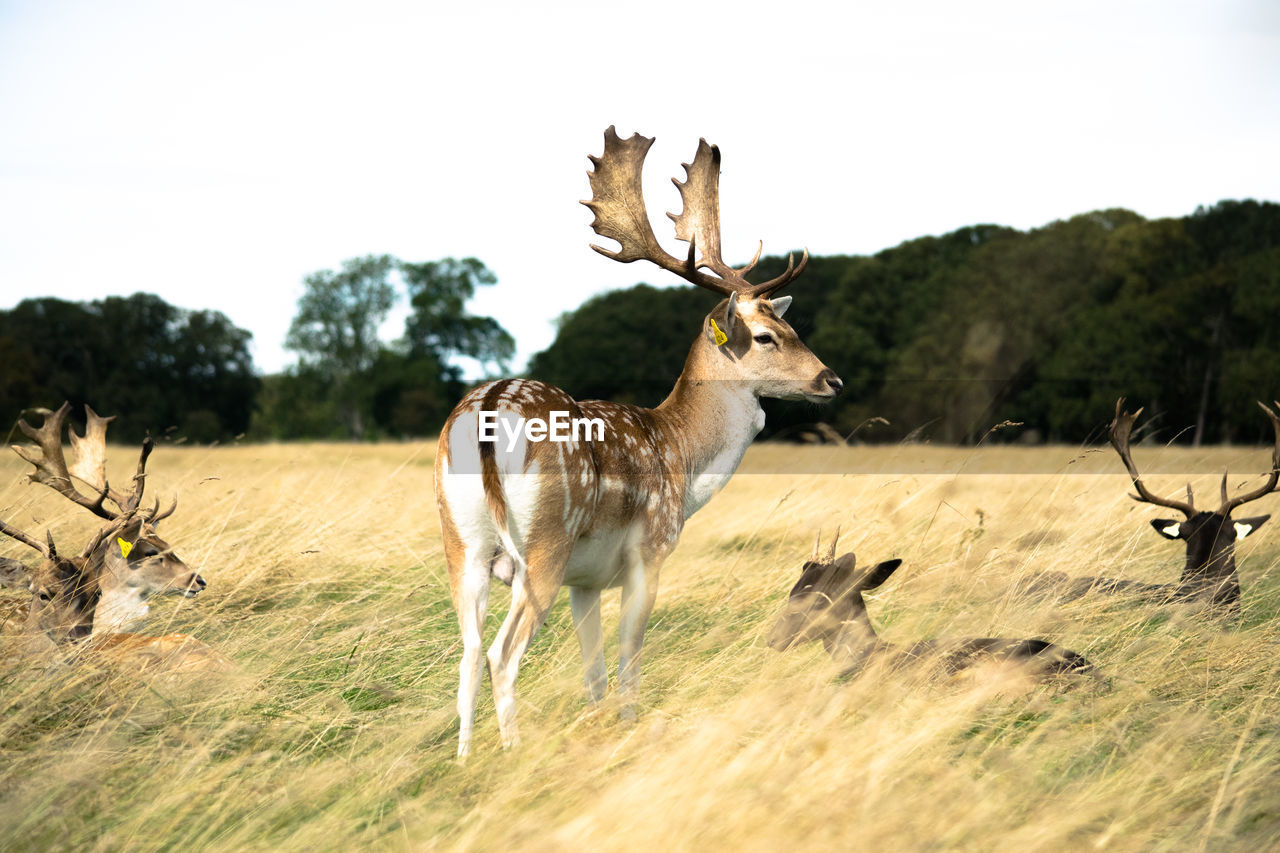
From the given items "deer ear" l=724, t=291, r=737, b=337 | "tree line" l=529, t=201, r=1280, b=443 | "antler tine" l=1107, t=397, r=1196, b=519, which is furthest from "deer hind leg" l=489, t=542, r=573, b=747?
"tree line" l=529, t=201, r=1280, b=443

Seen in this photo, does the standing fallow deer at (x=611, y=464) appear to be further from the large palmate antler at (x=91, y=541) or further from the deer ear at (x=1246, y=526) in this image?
the deer ear at (x=1246, y=526)

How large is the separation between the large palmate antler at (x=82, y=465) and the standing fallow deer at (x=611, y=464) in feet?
5.84

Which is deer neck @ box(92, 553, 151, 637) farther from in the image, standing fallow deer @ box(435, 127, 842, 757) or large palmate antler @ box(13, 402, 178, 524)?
standing fallow deer @ box(435, 127, 842, 757)

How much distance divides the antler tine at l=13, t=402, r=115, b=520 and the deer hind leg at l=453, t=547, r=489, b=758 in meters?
2.25

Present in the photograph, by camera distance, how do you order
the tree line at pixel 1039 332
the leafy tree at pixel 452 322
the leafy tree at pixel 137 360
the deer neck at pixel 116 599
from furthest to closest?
1. the leafy tree at pixel 452 322
2. the leafy tree at pixel 137 360
3. the tree line at pixel 1039 332
4. the deer neck at pixel 116 599

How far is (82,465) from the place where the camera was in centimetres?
523

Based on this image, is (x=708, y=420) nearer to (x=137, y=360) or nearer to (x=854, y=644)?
(x=854, y=644)

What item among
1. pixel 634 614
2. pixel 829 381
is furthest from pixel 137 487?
pixel 829 381

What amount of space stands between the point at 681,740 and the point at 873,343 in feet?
107

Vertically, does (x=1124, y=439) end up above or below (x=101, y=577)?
above

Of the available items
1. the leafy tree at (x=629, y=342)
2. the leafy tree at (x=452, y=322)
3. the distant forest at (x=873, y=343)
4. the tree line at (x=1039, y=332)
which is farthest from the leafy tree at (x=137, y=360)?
the tree line at (x=1039, y=332)

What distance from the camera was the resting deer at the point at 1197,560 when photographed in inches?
201

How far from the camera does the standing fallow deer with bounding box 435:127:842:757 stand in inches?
135

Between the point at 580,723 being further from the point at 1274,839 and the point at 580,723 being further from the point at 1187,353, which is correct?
the point at 1187,353
